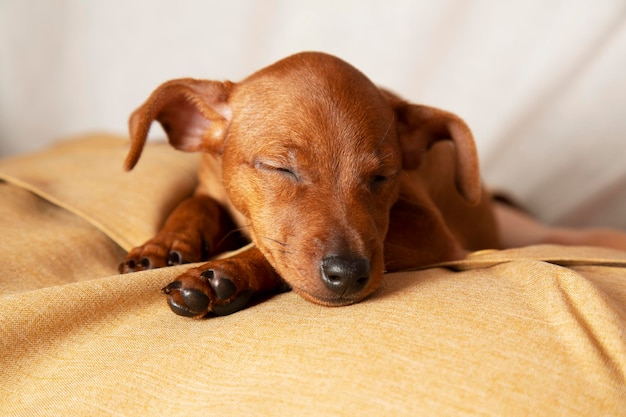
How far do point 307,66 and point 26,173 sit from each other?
1.35 m

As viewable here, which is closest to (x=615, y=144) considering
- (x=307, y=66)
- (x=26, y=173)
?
(x=307, y=66)

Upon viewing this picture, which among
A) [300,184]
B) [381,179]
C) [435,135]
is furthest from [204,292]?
[435,135]

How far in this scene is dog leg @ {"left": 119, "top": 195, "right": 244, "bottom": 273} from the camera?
2.25m

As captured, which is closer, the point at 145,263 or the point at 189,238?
the point at 145,263

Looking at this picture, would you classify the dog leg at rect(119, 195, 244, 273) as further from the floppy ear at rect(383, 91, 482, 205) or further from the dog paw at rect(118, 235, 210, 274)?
the floppy ear at rect(383, 91, 482, 205)

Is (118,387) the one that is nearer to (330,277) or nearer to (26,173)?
(330,277)

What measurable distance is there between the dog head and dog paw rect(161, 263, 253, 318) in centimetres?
17

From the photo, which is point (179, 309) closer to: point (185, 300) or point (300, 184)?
point (185, 300)

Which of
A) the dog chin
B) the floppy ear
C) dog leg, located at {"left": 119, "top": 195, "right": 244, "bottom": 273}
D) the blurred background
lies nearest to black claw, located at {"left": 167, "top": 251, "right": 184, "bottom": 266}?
dog leg, located at {"left": 119, "top": 195, "right": 244, "bottom": 273}

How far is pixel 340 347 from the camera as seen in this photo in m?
1.61

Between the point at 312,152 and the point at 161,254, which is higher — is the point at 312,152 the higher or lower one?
the higher one

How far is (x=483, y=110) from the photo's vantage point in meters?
4.60

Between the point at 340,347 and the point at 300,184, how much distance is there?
641 millimetres

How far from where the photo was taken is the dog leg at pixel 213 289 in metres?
1.87
